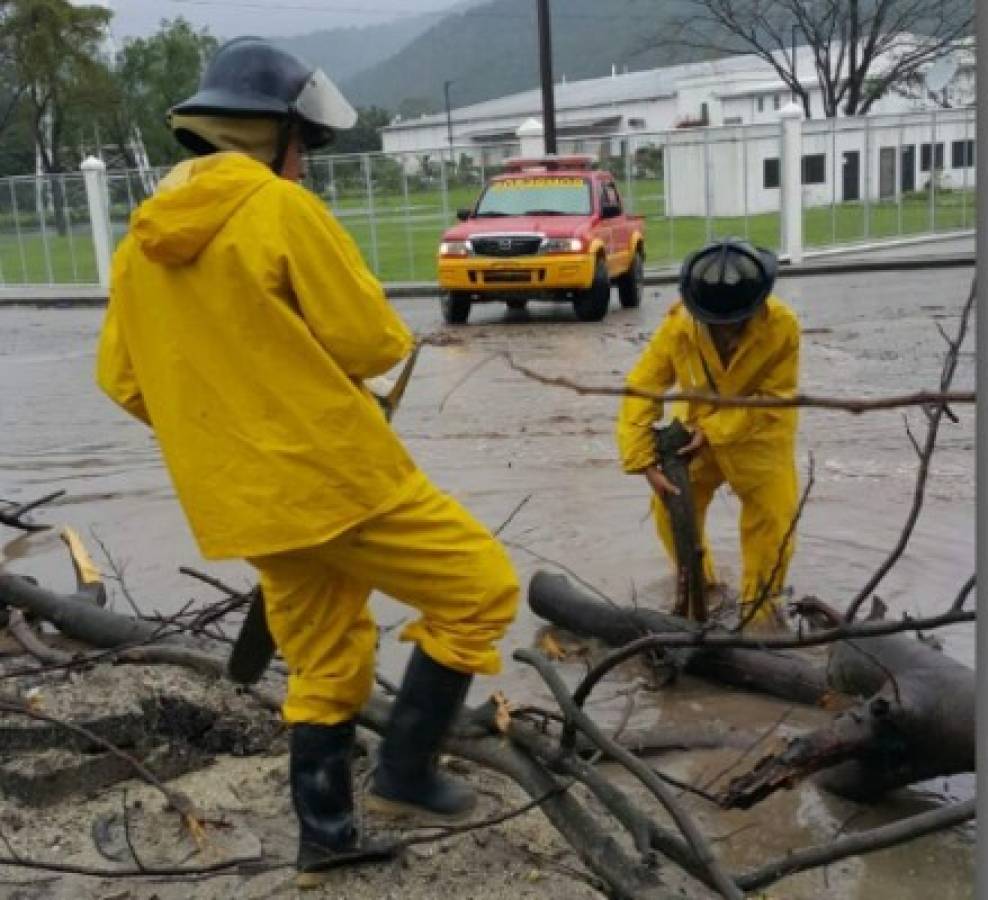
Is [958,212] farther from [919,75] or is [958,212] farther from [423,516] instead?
[423,516]

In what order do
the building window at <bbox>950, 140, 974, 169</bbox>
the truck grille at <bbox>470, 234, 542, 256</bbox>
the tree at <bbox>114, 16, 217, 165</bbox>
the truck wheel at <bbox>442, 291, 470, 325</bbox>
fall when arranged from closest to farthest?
1. the truck grille at <bbox>470, 234, 542, 256</bbox>
2. the truck wheel at <bbox>442, 291, 470, 325</bbox>
3. the building window at <bbox>950, 140, 974, 169</bbox>
4. the tree at <bbox>114, 16, 217, 165</bbox>

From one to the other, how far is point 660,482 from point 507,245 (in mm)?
11591

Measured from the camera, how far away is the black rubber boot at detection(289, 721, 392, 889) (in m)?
2.81

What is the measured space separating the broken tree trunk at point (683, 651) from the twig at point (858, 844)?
1.22 m

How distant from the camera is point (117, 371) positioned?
292 centimetres

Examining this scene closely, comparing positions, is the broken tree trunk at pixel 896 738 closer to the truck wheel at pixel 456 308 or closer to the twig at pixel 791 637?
the twig at pixel 791 637

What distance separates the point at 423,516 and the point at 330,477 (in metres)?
0.22

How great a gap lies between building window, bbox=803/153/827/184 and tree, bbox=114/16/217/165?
3419 cm

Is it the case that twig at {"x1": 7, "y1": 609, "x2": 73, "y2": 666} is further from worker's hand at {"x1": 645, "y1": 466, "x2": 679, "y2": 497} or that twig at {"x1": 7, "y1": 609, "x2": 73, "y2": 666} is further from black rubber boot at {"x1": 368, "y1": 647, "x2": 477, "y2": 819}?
worker's hand at {"x1": 645, "y1": 466, "x2": 679, "y2": 497}

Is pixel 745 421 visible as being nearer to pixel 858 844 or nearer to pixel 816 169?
pixel 858 844

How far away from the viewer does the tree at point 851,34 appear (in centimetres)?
3919

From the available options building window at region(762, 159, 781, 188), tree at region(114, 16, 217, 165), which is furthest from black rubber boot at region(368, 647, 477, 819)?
tree at region(114, 16, 217, 165)

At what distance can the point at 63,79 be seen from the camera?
42125mm

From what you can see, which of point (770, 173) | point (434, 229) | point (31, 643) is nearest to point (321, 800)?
point (31, 643)
